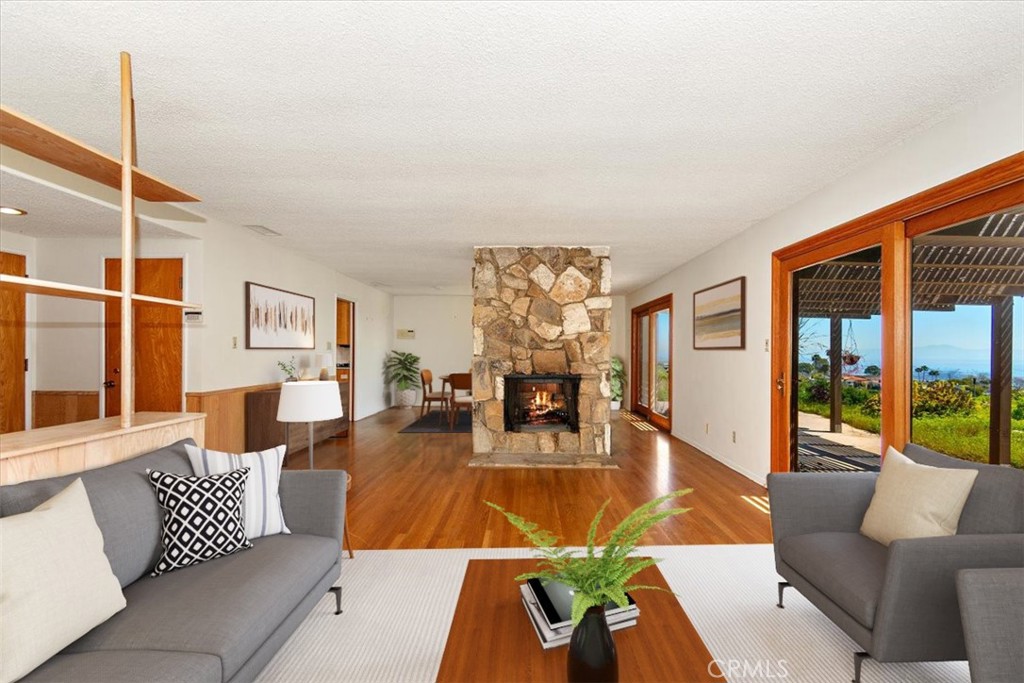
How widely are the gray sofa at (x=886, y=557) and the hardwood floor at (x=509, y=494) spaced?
38.3 inches

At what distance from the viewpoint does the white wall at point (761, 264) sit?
7.70 ft

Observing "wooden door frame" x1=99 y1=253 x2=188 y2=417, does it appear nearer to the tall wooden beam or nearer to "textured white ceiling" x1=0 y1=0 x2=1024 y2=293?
"textured white ceiling" x1=0 y1=0 x2=1024 y2=293

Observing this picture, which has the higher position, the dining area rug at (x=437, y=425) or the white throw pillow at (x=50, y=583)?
the white throw pillow at (x=50, y=583)

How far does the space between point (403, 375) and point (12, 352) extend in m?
5.73

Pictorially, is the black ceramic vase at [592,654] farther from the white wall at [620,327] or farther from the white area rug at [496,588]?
the white wall at [620,327]

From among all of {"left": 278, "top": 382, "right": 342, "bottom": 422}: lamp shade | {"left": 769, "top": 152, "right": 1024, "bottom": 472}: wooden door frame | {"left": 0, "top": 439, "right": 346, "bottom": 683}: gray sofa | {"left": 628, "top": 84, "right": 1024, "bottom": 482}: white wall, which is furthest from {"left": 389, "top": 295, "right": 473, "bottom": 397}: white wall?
{"left": 0, "top": 439, "right": 346, "bottom": 683}: gray sofa

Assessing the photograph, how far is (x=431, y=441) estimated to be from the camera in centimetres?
636

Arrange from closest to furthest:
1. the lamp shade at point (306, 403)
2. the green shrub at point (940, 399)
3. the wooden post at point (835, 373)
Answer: the green shrub at point (940, 399) → the lamp shade at point (306, 403) → the wooden post at point (835, 373)

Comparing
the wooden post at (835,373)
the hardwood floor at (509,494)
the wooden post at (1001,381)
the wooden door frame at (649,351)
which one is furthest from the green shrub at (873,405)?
the wooden door frame at (649,351)

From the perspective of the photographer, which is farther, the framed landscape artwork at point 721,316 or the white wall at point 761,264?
the framed landscape artwork at point 721,316

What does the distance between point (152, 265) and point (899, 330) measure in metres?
5.68

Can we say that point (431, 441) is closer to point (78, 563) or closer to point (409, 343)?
point (409, 343)

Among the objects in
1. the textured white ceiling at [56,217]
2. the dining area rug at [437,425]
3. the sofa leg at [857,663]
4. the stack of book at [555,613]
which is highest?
the textured white ceiling at [56,217]

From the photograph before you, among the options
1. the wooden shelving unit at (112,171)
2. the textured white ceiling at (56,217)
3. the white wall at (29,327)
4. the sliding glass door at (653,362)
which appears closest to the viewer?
the wooden shelving unit at (112,171)
